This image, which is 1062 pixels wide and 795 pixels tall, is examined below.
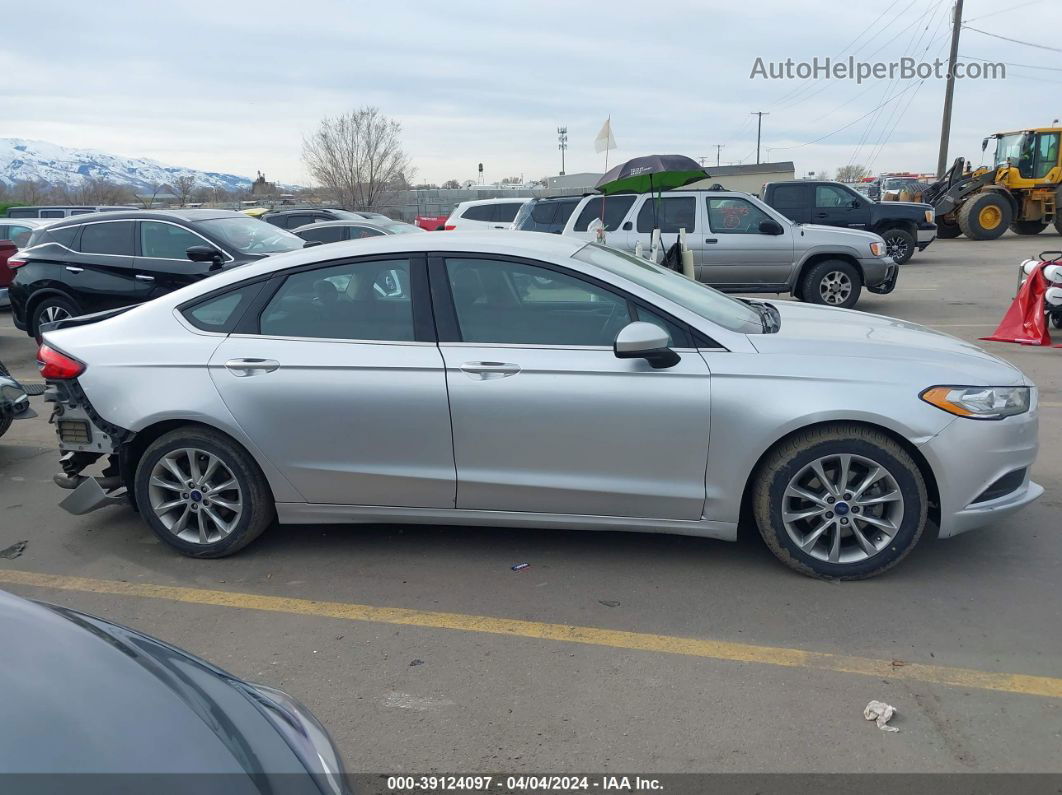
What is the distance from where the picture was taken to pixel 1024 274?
10.5 m

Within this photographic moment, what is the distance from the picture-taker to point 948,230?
27750mm

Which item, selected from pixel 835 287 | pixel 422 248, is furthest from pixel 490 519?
pixel 835 287

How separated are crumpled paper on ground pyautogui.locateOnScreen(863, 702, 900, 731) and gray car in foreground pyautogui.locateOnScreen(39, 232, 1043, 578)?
0.98 meters

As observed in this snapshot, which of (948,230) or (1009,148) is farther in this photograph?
(948,230)

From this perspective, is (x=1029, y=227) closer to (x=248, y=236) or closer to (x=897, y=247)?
(x=897, y=247)

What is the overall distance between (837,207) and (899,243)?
2139 millimetres

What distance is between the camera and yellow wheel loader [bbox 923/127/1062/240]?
1006 inches

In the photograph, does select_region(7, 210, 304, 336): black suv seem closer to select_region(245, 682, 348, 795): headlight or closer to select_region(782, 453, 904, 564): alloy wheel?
select_region(782, 453, 904, 564): alloy wheel

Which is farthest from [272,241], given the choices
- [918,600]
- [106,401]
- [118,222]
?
[918,600]

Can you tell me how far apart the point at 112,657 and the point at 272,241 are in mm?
9020

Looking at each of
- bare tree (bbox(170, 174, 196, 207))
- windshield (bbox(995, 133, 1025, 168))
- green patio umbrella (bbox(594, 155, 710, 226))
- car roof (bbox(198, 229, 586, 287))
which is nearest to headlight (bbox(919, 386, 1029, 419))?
car roof (bbox(198, 229, 586, 287))

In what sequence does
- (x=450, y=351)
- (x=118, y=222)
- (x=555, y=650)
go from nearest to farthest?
1. (x=555, y=650)
2. (x=450, y=351)
3. (x=118, y=222)

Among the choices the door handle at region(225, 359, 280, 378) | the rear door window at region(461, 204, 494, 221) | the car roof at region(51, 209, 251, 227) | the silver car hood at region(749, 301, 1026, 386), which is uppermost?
the rear door window at region(461, 204, 494, 221)
